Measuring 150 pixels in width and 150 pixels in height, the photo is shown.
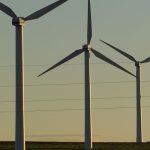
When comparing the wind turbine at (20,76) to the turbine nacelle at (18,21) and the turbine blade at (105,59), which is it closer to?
the turbine nacelle at (18,21)

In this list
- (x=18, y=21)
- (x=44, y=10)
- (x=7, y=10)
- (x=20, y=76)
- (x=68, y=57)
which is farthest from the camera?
(x=68, y=57)

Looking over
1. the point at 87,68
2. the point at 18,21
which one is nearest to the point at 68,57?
the point at 87,68

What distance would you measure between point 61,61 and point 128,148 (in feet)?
68.1

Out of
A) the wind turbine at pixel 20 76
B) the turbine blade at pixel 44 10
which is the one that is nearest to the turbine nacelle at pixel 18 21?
the wind turbine at pixel 20 76

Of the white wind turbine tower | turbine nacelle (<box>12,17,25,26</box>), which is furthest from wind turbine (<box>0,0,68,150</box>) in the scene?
the white wind turbine tower

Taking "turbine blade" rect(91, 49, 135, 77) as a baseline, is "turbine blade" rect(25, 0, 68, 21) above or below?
above

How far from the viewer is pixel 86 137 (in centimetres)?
13475

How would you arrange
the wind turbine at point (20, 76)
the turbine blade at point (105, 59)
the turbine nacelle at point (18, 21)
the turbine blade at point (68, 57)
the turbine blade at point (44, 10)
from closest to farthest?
the wind turbine at point (20, 76) < the turbine blade at point (44, 10) < the turbine nacelle at point (18, 21) < the turbine blade at point (68, 57) < the turbine blade at point (105, 59)

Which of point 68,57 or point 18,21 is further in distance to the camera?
point 68,57

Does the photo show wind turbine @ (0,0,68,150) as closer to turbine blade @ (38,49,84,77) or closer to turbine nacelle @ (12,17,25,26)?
turbine nacelle @ (12,17,25,26)

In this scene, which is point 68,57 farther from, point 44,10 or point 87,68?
point 44,10

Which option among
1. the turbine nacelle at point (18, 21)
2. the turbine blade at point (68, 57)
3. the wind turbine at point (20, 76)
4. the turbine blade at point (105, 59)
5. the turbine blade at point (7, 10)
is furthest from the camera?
the turbine blade at point (105, 59)

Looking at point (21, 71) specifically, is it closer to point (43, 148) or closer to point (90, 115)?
point (90, 115)

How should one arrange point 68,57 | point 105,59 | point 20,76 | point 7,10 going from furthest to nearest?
point 105,59 < point 68,57 < point 7,10 < point 20,76
